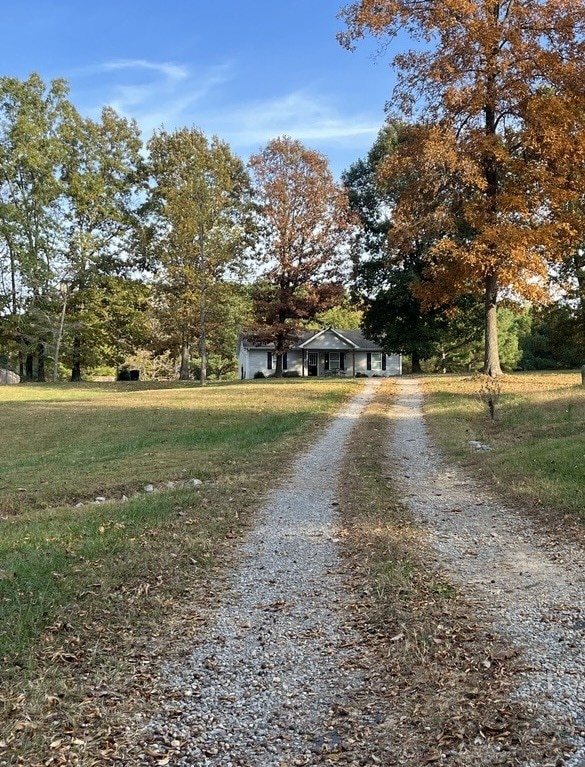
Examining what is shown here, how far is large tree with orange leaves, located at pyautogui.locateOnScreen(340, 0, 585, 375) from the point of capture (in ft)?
62.6

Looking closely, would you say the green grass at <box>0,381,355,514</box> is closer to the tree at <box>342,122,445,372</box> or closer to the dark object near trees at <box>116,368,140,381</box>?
the tree at <box>342,122,445,372</box>

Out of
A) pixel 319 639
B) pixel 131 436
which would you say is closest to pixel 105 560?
pixel 319 639

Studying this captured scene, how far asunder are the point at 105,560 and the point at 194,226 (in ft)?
94.1

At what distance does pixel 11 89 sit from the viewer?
136 ft

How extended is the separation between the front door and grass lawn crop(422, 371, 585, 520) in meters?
29.8

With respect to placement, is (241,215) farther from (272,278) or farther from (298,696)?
(298,696)

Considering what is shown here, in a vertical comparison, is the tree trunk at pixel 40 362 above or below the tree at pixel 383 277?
below

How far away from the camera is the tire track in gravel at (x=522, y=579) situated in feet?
10.5

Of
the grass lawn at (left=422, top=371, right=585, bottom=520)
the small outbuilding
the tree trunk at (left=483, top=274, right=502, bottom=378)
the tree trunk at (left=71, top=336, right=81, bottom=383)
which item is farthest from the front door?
the grass lawn at (left=422, top=371, right=585, bottom=520)

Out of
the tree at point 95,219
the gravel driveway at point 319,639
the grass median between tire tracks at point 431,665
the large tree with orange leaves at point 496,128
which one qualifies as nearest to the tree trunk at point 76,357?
the tree at point 95,219

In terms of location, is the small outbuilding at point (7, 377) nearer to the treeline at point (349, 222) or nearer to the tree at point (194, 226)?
the treeline at point (349, 222)

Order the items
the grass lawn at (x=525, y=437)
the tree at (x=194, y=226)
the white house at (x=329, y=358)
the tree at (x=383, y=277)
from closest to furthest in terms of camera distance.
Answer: the grass lawn at (x=525, y=437) → the tree at (x=194, y=226) → the tree at (x=383, y=277) → the white house at (x=329, y=358)

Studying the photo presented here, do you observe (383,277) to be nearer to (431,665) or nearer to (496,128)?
(496,128)

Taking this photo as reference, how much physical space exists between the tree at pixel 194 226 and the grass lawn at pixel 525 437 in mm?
17271
